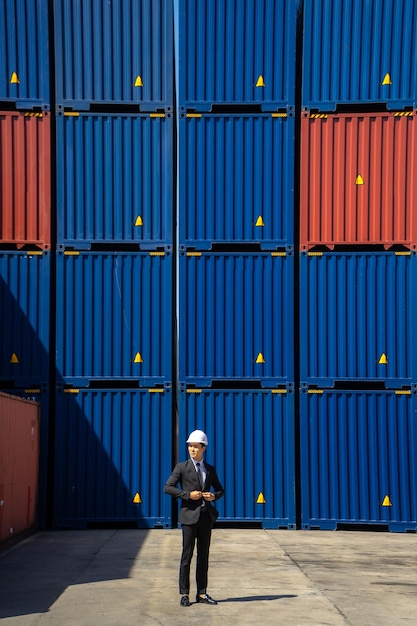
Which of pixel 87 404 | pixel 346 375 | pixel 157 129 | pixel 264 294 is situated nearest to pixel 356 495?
pixel 346 375

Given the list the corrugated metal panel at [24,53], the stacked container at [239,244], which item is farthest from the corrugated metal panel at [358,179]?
the corrugated metal panel at [24,53]

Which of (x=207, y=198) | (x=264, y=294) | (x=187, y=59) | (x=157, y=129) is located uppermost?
(x=187, y=59)

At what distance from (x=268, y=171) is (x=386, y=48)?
11.2ft

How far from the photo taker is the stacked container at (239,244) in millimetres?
19141

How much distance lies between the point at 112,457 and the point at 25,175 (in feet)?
19.4

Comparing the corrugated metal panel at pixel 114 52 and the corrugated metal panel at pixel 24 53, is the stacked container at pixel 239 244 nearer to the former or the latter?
the corrugated metal panel at pixel 114 52

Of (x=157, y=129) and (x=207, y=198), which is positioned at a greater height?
(x=157, y=129)

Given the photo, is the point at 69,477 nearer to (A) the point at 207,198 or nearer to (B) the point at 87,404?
(B) the point at 87,404

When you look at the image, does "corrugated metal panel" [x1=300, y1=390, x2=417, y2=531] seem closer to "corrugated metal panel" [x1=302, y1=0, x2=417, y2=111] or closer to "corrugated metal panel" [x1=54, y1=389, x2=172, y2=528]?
"corrugated metal panel" [x1=54, y1=389, x2=172, y2=528]

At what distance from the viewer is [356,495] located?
18875mm

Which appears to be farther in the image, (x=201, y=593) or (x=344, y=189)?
(x=344, y=189)

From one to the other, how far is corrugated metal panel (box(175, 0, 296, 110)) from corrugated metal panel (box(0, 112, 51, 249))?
2.97m

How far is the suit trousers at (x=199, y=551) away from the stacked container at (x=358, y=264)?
848 centimetres

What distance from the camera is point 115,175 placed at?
19.6 metres
